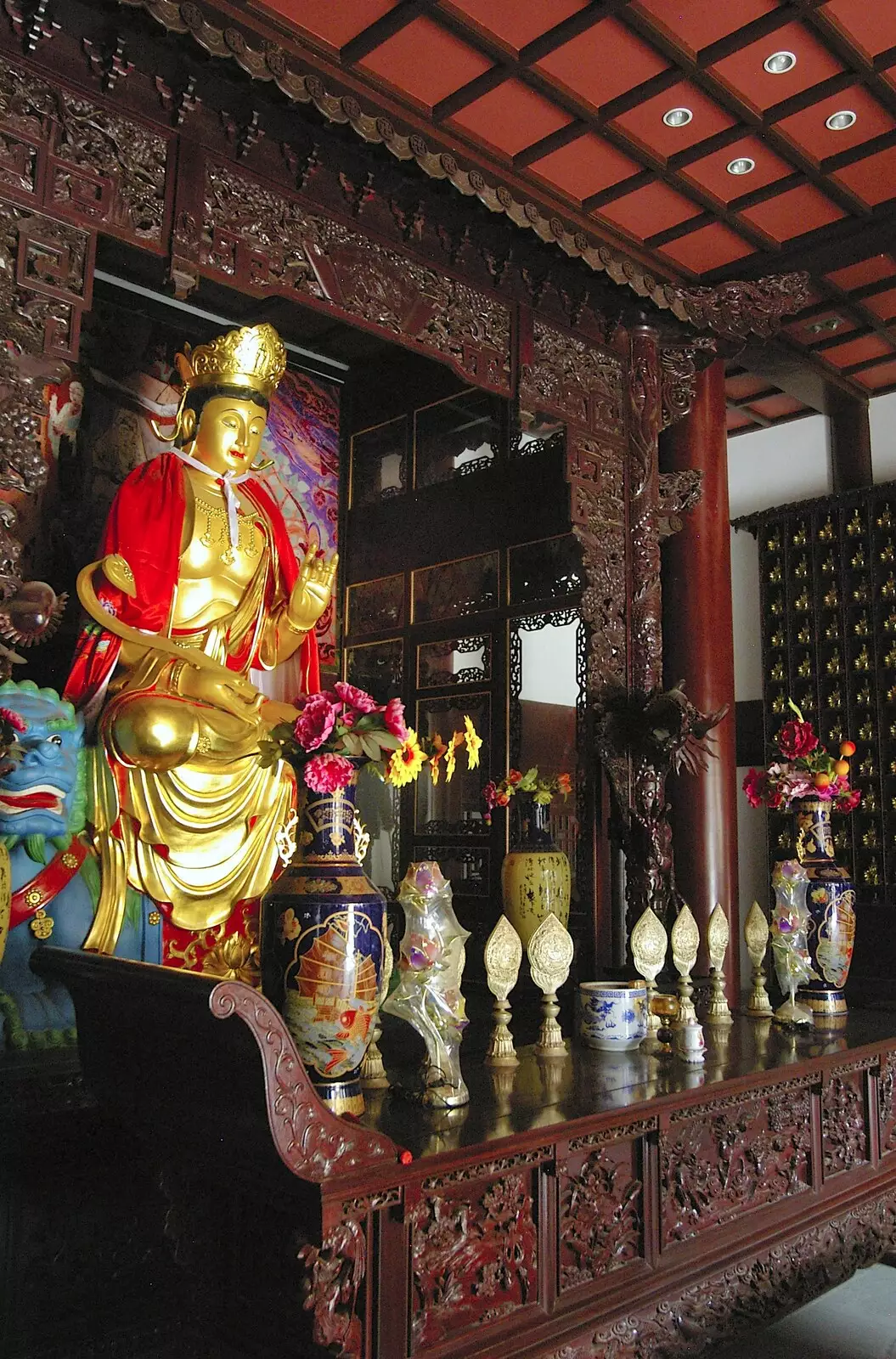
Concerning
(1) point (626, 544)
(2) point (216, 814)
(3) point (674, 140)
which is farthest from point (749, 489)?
(2) point (216, 814)

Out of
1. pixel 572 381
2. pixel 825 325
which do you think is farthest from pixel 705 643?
pixel 825 325

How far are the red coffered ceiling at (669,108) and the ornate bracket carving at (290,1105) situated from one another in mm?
2699

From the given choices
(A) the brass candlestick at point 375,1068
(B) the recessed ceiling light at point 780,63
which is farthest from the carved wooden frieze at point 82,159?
(A) the brass candlestick at point 375,1068

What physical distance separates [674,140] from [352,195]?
114cm

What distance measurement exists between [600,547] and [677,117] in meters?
1.43

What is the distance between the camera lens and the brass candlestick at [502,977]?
273cm

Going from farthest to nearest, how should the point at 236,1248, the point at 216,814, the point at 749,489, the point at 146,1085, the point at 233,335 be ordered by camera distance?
the point at 749,489
the point at 233,335
the point at 216,814
the point at 146,1085
the point at 236,1248

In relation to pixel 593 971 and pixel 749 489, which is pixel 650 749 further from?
pixel 749 489

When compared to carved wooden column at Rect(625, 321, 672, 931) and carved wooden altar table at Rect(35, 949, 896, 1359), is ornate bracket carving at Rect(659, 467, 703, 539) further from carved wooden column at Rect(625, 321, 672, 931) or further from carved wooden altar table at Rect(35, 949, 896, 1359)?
carved wooden altar table at Rect(35, 949, 896, 1359)

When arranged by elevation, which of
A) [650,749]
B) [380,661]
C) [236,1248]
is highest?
[380,661]

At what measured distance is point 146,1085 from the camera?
217 centimetres

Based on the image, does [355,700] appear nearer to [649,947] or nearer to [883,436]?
[649,947]

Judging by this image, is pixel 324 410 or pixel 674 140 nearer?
pixel 674 140

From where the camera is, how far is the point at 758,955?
3.57 m
